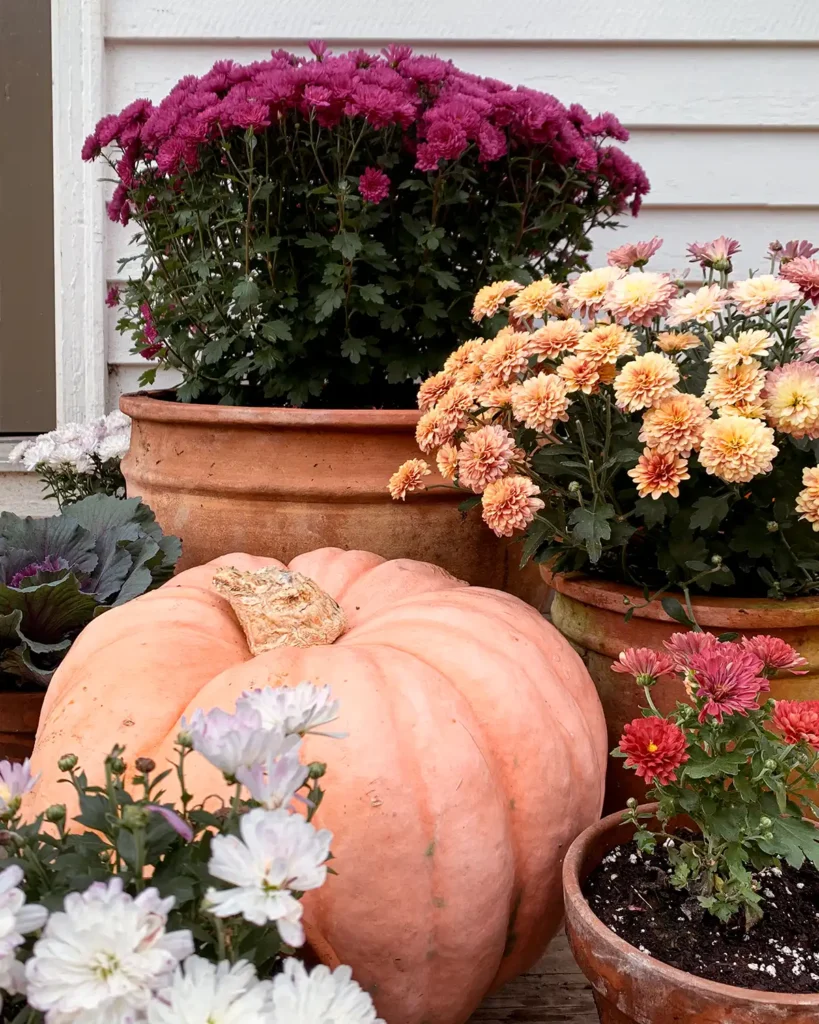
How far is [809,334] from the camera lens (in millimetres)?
1146

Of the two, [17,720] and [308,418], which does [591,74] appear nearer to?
[308,418]

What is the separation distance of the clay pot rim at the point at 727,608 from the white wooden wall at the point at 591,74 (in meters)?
1.33

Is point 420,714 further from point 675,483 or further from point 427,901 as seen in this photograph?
point 675,483

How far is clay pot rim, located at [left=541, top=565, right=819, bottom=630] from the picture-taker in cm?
118

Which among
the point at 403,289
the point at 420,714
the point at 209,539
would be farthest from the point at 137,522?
the point at 420,714

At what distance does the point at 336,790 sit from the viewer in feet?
2.98

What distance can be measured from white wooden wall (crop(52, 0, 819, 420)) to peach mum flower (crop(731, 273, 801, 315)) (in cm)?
122

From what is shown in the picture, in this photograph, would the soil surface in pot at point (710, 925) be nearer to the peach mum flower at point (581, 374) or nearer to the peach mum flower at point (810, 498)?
the peach mum flower at point (810, 498)

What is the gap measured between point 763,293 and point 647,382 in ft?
0.67

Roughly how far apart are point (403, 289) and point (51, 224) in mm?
1517

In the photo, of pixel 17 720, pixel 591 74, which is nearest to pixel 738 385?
pixel 17 720

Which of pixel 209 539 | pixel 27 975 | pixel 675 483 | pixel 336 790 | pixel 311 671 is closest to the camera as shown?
pixel 27 975

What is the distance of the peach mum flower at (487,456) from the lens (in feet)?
4.02

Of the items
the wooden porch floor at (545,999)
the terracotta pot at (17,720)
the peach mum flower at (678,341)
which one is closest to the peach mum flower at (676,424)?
the peach mum flower at (678,341)
